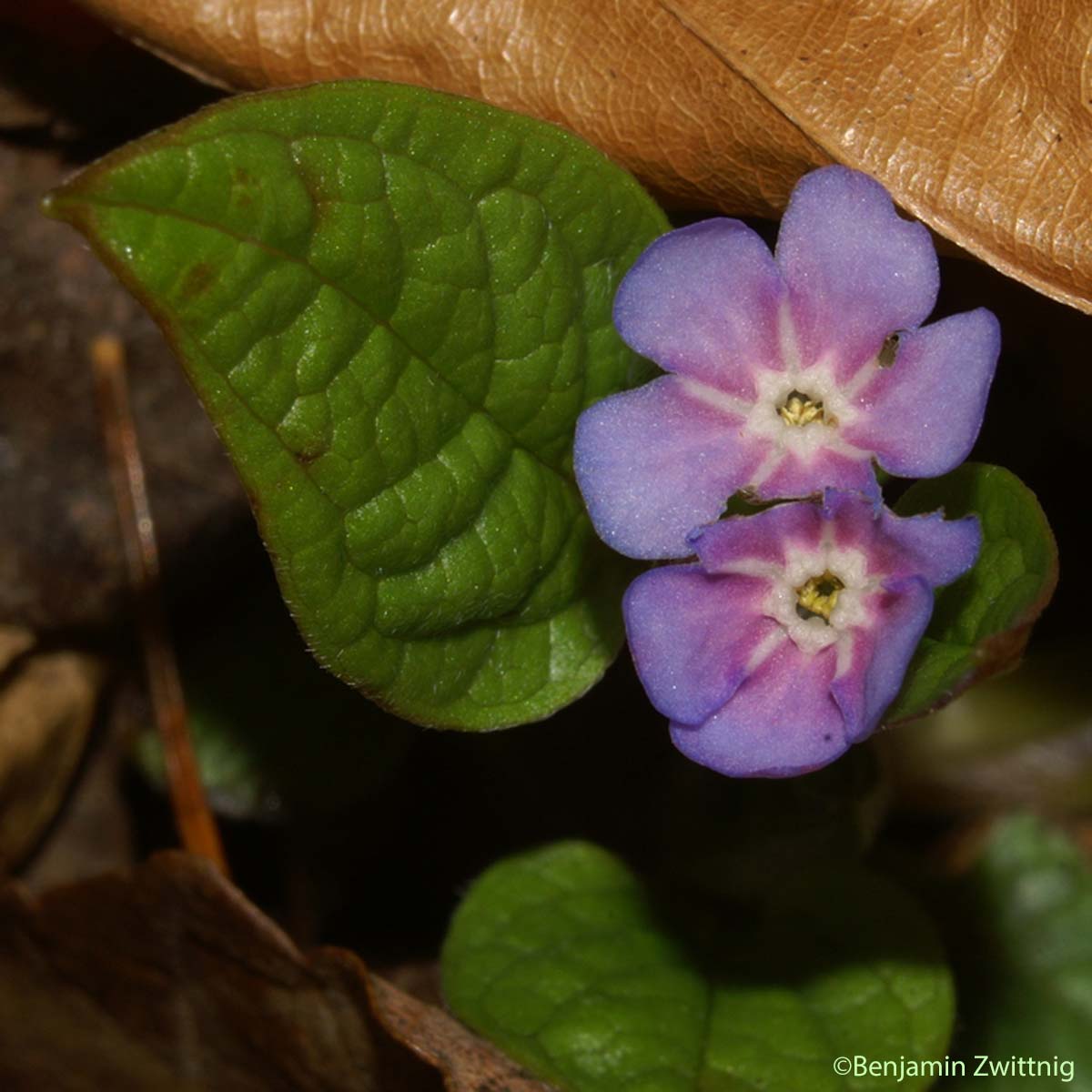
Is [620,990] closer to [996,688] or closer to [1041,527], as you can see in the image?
[1041,527]

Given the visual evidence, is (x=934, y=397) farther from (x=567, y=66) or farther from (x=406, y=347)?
(x=567, y=66)

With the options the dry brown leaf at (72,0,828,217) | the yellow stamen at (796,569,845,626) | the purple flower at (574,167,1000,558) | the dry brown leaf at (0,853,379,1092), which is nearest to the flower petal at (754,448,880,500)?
the purple flower at (574,167,1000,558)

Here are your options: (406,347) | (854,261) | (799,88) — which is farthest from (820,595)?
(799,88)

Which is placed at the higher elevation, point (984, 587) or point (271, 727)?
point (984, 587)

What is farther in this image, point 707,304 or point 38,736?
point 38,736

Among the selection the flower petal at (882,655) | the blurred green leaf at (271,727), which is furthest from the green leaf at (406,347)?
the blurred green leaf at (271,727)

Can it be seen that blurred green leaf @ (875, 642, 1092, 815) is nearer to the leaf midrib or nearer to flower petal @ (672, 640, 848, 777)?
flower petal @ (672, 640, 848, 777)

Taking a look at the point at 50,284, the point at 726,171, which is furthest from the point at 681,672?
the point at 50,284

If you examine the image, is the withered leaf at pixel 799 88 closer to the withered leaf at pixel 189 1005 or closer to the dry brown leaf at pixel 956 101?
the dry brown leaf at pixel 956 101
